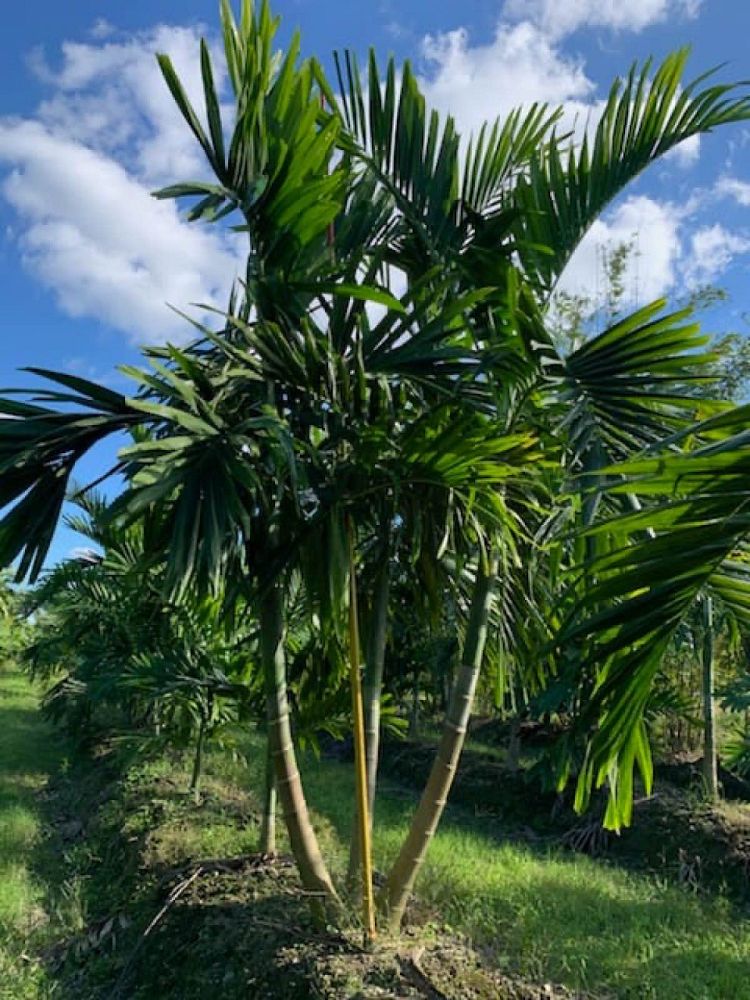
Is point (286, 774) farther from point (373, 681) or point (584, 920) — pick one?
point (584, 920)

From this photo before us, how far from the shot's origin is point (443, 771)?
3059mm

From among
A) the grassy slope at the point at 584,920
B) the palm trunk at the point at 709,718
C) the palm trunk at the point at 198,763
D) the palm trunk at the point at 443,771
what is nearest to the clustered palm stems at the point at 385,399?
→ the palm trunk at the point at 443,771

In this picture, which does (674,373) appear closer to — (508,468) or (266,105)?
(508,468)

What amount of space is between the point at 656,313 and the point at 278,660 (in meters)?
2.00

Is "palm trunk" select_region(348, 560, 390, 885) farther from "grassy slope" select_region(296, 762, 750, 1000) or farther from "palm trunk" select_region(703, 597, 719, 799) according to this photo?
"palm trunk" select_region(703, 597, 719, 799)

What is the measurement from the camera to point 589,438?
2.52 meters

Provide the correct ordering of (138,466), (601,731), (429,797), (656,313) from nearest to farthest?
1. (601,731)
2. (656,313)
3. (138,466)
4. (429,797)

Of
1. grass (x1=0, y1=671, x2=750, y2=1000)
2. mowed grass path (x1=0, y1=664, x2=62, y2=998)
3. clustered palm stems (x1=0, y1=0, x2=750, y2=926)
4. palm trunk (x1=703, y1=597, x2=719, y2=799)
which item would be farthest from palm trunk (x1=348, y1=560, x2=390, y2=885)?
palm trunk (x1=703, y1=597, x2=719, y2=799)

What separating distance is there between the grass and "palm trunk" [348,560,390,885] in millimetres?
405

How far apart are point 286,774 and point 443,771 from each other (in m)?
0.65

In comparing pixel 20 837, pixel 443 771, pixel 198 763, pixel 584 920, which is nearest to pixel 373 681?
pixel 443 771

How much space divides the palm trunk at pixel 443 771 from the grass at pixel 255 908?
395 mm

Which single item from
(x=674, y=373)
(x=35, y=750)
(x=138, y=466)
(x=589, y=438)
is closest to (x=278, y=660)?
(x=138, y=466)

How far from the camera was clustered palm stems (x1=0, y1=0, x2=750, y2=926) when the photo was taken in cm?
240
